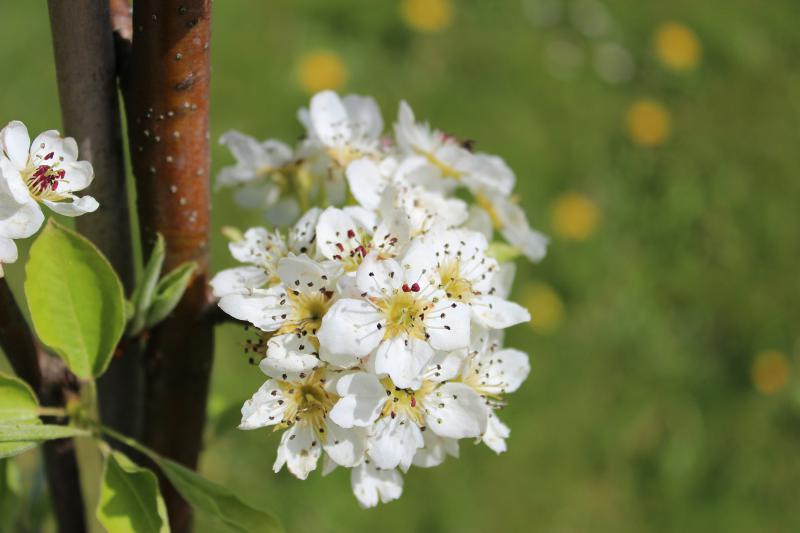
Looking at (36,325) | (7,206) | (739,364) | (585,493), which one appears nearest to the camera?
(7,206)

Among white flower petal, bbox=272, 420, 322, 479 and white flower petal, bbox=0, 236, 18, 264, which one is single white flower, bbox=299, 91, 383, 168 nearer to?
white flower petal, bbox=272, 420, 322, 479

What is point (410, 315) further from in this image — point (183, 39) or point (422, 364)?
point (183, 39)

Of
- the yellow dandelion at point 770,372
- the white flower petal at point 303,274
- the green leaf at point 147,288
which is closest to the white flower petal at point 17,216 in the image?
the green leaf at point 147,288

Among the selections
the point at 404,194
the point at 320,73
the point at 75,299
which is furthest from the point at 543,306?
the point at 75,299

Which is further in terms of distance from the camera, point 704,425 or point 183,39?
point 704,425

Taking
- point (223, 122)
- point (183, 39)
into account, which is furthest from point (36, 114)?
point (183, 39)

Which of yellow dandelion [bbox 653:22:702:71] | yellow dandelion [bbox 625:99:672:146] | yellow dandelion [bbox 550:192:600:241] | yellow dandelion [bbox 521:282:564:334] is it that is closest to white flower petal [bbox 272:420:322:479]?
yellow dandelion [bbox 521:282:564:334]

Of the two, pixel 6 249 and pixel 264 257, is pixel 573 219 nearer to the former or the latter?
pixel 264 257

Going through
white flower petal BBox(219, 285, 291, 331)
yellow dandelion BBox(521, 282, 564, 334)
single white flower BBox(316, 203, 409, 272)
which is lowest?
yellow dandelion BBox(521, 282, 564, 334)
